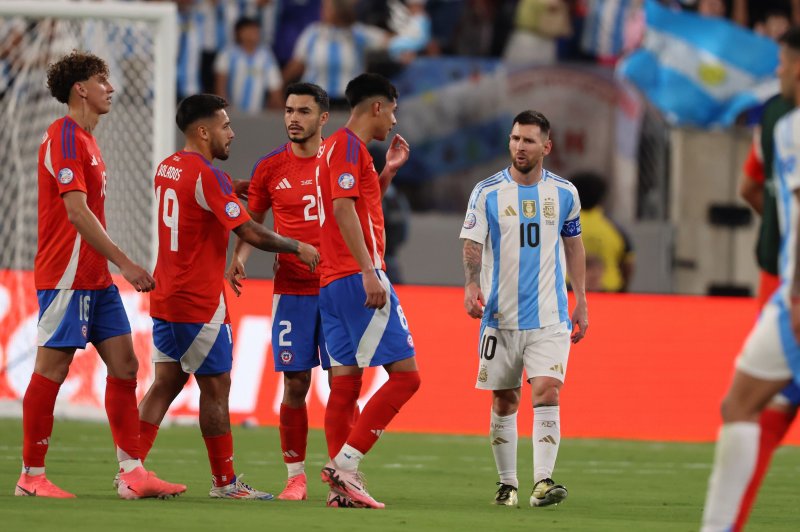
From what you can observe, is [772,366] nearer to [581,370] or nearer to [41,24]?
[581,370]

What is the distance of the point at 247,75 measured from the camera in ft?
55.8

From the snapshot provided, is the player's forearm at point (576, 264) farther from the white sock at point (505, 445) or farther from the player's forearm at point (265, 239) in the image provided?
the player's forearm at point (265, 239)

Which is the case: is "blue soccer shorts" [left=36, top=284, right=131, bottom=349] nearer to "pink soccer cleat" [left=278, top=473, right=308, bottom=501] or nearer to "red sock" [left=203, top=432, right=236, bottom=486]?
"red sock" [left=203, top=432, right=236, bottom=486]

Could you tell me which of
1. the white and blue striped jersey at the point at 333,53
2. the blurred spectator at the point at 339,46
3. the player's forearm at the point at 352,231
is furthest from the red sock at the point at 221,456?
the white and blue striped jersey at the point at 333,53

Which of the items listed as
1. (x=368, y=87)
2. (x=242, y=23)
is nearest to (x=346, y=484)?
(x=368, y=87)

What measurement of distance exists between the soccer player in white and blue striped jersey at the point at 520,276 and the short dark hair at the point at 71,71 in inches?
88.7

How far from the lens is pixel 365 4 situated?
60.1 ft

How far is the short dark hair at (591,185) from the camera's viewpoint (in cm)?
1634

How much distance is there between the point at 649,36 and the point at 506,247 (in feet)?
31.4

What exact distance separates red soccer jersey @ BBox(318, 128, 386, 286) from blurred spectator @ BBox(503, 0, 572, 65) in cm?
1046

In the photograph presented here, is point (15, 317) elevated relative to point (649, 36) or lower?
lower

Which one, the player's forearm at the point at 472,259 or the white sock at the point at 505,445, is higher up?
the player's forearm at the point at 472,259

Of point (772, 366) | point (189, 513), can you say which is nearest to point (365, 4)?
point (189, 513)

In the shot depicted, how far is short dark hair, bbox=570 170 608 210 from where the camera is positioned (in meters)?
16.3
